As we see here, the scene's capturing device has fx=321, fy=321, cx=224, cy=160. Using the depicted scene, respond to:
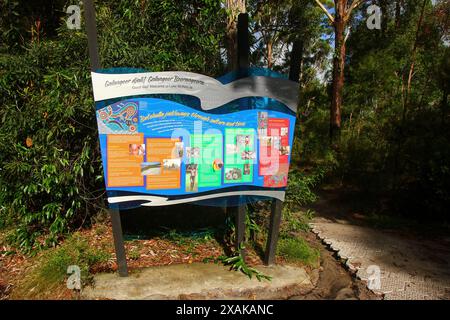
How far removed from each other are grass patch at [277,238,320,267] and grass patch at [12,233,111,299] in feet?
7.32

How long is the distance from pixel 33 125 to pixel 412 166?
23.9ft

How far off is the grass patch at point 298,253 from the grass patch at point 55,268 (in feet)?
7.32

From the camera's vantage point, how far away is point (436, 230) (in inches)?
241

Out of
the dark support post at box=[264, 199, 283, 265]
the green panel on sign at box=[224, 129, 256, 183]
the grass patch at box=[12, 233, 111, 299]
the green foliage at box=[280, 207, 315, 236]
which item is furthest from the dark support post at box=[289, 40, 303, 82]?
the grass patch at box=[12, 233, 111, 299]

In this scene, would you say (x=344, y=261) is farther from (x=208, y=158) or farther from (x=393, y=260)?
(x=208, y=158)

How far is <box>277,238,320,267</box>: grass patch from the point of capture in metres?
4.12

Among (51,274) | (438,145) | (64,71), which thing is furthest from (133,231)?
(438,145)

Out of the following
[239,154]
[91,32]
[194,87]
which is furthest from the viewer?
[239,154]

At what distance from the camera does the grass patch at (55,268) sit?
3.27m

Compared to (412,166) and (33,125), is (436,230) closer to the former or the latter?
(412,166)

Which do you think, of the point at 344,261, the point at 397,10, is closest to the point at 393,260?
the point at 344,261

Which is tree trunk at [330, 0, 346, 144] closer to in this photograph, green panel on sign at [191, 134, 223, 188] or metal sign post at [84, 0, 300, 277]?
metal sign post at [84, 0, 300, 277]

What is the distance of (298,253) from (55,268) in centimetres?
289

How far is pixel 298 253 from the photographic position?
4203mm
